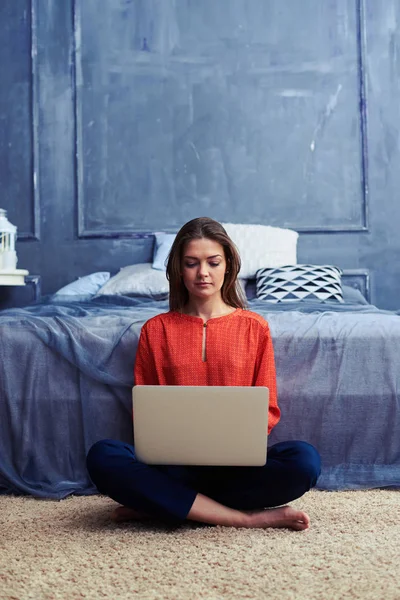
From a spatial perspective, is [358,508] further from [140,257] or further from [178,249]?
[140,257]

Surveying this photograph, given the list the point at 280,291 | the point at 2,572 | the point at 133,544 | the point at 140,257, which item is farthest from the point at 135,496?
the point at 140,257

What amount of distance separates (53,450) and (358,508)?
32.8 inches

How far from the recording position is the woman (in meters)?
1.46

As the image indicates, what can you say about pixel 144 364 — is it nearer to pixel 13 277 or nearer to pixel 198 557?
pixel 198 557

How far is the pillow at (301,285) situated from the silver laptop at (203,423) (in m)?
1.50

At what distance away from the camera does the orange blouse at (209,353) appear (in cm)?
161

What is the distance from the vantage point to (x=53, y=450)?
1864 mm

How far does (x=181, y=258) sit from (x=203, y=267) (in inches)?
3.8

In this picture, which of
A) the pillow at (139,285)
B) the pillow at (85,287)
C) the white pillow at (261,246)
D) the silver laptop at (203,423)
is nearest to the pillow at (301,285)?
the white pillow at (261,246)

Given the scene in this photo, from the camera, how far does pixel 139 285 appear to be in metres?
3.08

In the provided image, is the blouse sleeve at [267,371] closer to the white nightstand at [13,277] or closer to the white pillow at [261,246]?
the white pillow at [261,246]

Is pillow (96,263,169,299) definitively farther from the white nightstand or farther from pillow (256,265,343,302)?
the white nightstand

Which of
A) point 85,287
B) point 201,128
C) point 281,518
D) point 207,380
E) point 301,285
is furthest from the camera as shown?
point 201,128

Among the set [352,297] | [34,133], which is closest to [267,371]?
[352,297]
